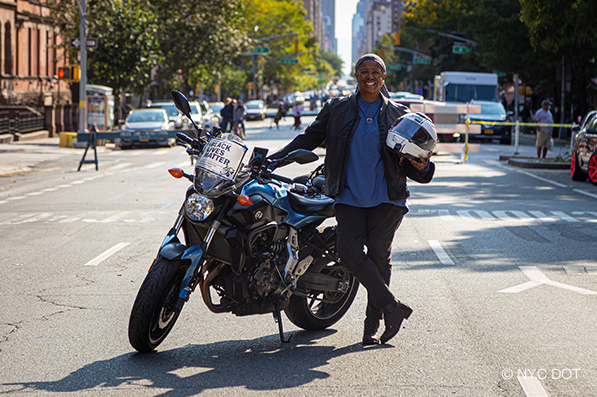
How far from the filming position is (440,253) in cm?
1070

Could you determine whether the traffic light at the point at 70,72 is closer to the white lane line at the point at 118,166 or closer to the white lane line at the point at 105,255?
the white lane line at the point at 118,166

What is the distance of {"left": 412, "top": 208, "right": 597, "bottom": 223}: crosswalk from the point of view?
13.9 metres

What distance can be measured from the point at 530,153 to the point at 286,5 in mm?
78371

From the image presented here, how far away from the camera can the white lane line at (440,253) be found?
10.1m

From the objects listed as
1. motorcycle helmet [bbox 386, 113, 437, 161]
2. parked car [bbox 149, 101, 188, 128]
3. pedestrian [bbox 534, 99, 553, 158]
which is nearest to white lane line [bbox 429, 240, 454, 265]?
motorcycle helmet [bbox 386, 113, 437, 161]

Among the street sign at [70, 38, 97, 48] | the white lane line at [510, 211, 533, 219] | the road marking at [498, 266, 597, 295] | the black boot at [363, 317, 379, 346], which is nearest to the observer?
the black boot at [363, 317, 379, 346]

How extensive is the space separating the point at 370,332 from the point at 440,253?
4465 millimetres

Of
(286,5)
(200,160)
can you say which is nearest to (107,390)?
(200,160)

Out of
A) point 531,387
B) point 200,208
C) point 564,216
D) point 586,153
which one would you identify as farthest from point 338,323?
point 586,153

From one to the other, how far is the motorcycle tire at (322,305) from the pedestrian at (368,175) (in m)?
0.43

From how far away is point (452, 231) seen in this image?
1266 cm

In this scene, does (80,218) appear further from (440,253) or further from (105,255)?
(440,253)

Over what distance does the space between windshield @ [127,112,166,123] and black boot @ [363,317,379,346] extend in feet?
103

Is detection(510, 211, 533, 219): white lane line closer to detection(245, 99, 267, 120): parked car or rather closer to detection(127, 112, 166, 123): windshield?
detection(127, 112, 166, 123): windshield
